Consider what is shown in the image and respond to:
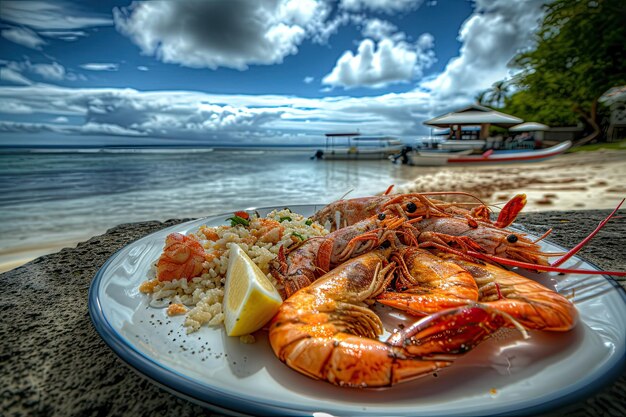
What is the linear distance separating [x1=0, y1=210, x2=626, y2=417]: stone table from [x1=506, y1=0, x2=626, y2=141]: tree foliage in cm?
1797

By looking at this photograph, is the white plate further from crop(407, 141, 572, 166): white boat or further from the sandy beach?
crop(407, 141, 572, 166): white boat

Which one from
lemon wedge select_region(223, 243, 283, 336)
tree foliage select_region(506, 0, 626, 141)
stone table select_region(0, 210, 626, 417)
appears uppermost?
tree foliage select_region(506, 0, 626, 141)

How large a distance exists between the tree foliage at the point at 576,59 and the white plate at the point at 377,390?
61.9ft

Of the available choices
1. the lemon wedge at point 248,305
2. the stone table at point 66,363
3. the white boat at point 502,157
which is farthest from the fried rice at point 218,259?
the white boat at point 502,157

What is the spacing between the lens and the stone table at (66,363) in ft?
3.78

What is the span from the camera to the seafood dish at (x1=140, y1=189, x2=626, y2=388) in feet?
3.80

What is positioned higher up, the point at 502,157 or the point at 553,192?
the point at 502,157

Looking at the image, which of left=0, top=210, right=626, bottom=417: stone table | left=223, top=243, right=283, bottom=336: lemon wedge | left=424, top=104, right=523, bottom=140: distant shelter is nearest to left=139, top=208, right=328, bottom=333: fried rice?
left=223, top=243, right=283, bottom=336: lemon wedge

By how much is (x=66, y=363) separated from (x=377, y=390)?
4.51 feet

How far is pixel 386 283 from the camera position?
189 cm

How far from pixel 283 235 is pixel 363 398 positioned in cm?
151

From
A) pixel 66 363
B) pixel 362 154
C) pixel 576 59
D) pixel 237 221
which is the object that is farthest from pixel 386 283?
pixel 362 154

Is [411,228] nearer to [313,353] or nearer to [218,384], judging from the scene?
[313,353]

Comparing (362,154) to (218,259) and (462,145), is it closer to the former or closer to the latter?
(462,145)
